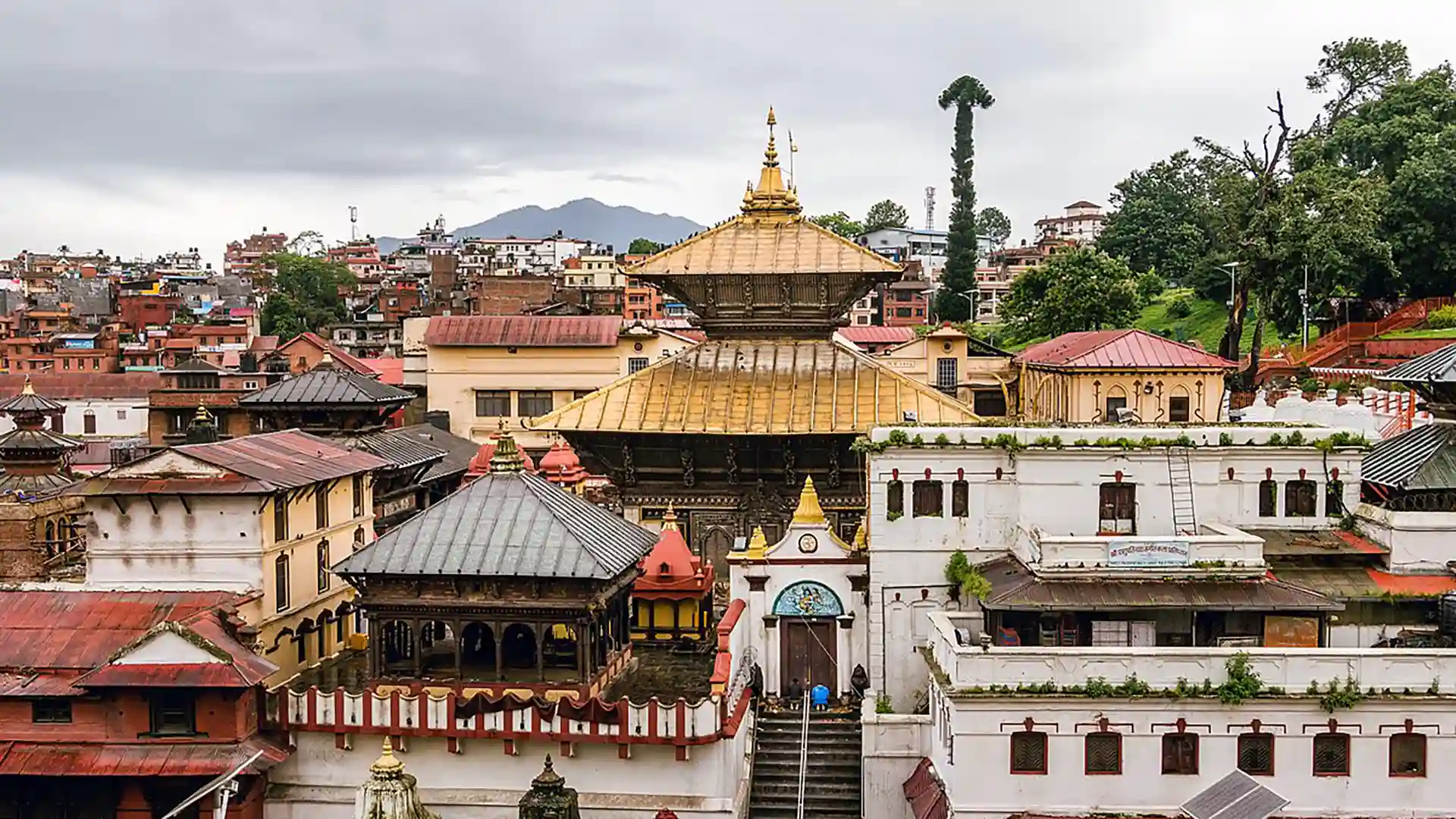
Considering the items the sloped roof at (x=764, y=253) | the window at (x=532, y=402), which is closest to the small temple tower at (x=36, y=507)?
the sloped roof at (x=764, y=253)

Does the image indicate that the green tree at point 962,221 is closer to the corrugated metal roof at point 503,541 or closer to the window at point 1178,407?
the window at point 1178,407

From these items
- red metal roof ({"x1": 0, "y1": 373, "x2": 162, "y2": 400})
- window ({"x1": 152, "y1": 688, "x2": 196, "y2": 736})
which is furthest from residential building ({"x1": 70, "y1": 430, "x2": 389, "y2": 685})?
red metal roof ({"x1": 0, "y1": 373, "x2": 162, "y2": 400})

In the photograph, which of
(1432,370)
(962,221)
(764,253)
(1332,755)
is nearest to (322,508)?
(764,253)

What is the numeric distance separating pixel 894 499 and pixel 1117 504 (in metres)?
4.87

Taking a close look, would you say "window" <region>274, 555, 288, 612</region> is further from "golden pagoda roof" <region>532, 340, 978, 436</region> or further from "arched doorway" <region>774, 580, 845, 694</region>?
"arched doorway" <region>774, 580, 845, 694</region>

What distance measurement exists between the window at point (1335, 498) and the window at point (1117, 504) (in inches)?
178

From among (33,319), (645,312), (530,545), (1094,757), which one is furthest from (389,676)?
(33,319)

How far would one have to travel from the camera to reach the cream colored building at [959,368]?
71.9 metres

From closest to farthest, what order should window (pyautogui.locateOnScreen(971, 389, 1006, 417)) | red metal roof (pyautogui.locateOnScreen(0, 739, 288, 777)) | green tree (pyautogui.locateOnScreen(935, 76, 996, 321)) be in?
red metal roof (pyautogui.locateOnScreen(0, 739, 288, 777)) → window (pyautogui.locateOnScreen(971, 389, 1006, 417)) → green tree (pyautogui.locateOnScreen(935, 76, 996, 321))

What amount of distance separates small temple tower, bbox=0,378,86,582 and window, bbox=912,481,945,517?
24.1 metres

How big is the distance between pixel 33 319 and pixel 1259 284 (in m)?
101

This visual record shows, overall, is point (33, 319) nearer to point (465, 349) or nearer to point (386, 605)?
point (465, 349)

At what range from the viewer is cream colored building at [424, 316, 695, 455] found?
235 ft

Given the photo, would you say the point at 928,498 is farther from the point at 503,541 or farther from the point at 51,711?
the point at 51,711
